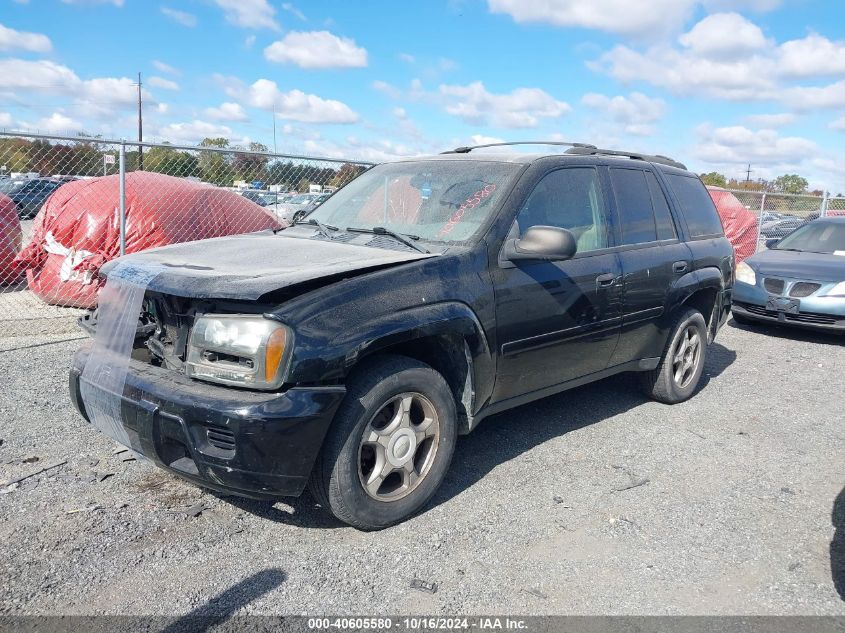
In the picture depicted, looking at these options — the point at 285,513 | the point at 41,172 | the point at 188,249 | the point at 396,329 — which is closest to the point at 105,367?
the point at 188,249

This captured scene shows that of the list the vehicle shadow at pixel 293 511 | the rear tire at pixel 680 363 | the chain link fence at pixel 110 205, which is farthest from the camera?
the chain link fence at pixel 110 205

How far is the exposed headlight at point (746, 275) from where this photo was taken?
8.62 metres

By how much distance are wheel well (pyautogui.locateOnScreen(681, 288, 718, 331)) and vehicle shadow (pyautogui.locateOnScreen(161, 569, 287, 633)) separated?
3.97 meters

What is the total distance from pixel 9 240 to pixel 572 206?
880 cm

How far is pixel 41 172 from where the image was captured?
865cm

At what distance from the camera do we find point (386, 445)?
3248 mm

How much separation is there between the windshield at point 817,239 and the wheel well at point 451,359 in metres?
7.49

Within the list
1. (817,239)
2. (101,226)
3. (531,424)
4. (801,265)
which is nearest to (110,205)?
(101,226)

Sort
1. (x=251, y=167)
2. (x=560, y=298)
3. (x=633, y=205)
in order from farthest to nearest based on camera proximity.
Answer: (x=251, y=167)
(x=633, y=205)
(x=560, y=298)

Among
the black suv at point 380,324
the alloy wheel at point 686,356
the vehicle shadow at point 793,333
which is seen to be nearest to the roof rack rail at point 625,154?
the black suv at point 380,324

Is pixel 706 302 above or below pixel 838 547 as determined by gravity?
above

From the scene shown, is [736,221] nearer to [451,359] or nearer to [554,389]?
[554,389]

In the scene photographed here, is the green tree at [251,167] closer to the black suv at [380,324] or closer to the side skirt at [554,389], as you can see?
the black suv at [380,324]

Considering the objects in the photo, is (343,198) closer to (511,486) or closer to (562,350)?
(562,350)
